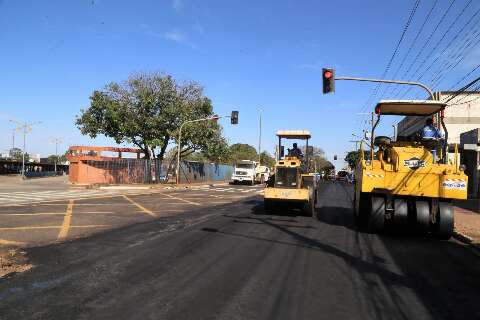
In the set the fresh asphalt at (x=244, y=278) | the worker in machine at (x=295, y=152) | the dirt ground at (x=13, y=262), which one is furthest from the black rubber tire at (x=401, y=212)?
the dirt ground at (x=13, y=262)

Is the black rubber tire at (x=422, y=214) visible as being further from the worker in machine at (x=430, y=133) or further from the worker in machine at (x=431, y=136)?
the worker in machine at (x=430, y=133)

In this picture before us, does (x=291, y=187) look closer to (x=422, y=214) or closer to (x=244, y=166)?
(x=422, y=214)

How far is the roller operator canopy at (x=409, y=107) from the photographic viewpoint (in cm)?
1320

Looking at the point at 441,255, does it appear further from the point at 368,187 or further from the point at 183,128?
the point at 183,128

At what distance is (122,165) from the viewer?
44.1 metres

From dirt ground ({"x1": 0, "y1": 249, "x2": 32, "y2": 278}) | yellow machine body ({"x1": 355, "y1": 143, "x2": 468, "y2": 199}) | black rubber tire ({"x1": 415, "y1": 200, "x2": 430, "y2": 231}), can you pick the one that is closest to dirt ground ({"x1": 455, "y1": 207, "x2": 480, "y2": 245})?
black rubber tire ({"x1": 415, "y1": 200, "x2": 430, "y2": 231})

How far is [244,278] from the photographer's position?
736 centimetres

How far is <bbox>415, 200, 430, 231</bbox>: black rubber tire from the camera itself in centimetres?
1220

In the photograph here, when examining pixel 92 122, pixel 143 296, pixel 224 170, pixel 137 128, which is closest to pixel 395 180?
pixel 143 296

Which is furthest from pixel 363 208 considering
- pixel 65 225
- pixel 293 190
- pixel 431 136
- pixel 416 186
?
pixel 65 225

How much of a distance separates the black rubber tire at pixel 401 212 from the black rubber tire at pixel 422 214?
270mm

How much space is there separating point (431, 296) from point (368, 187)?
610cm

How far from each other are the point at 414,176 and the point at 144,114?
3372 cm

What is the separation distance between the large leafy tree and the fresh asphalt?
102 ft
